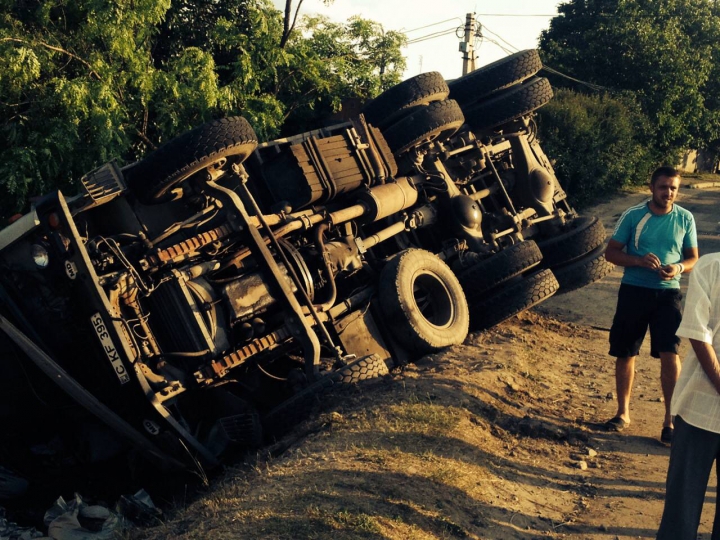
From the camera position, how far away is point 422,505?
4.19 metres

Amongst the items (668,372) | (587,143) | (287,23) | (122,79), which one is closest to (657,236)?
(668,372)

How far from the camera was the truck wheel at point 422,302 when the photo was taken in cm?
713

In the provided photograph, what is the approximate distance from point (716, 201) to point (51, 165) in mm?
16092

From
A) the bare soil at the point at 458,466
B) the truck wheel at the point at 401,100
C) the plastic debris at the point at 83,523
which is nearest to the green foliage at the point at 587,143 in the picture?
the truck wheel at the point at 401,100

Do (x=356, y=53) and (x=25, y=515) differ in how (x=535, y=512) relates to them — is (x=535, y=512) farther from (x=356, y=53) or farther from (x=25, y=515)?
(x=356, y=53)

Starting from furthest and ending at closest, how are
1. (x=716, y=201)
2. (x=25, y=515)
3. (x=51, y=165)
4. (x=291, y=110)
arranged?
1. (x=716, y=201)
2. (x=291, y=110)
3. (x=51, y=165)
4. (x=25, y=515)

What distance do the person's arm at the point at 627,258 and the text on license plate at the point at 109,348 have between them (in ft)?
11.5

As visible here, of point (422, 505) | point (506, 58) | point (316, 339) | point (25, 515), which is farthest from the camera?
point (506, 58)

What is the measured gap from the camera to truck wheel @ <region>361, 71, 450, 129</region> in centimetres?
855

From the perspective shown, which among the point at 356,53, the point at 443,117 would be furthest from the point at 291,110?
the point at 443,117

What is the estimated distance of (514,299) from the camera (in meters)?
7.88

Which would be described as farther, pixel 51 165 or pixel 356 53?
pixel 356 53

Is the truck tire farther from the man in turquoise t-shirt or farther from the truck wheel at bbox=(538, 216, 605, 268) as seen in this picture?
the truck wheel at bbox=(538, 216, 605, 268)

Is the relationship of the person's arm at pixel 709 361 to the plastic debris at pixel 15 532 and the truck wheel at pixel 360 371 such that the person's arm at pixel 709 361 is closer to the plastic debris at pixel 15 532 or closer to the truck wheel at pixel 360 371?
the truck wheel at pixel 360 371
